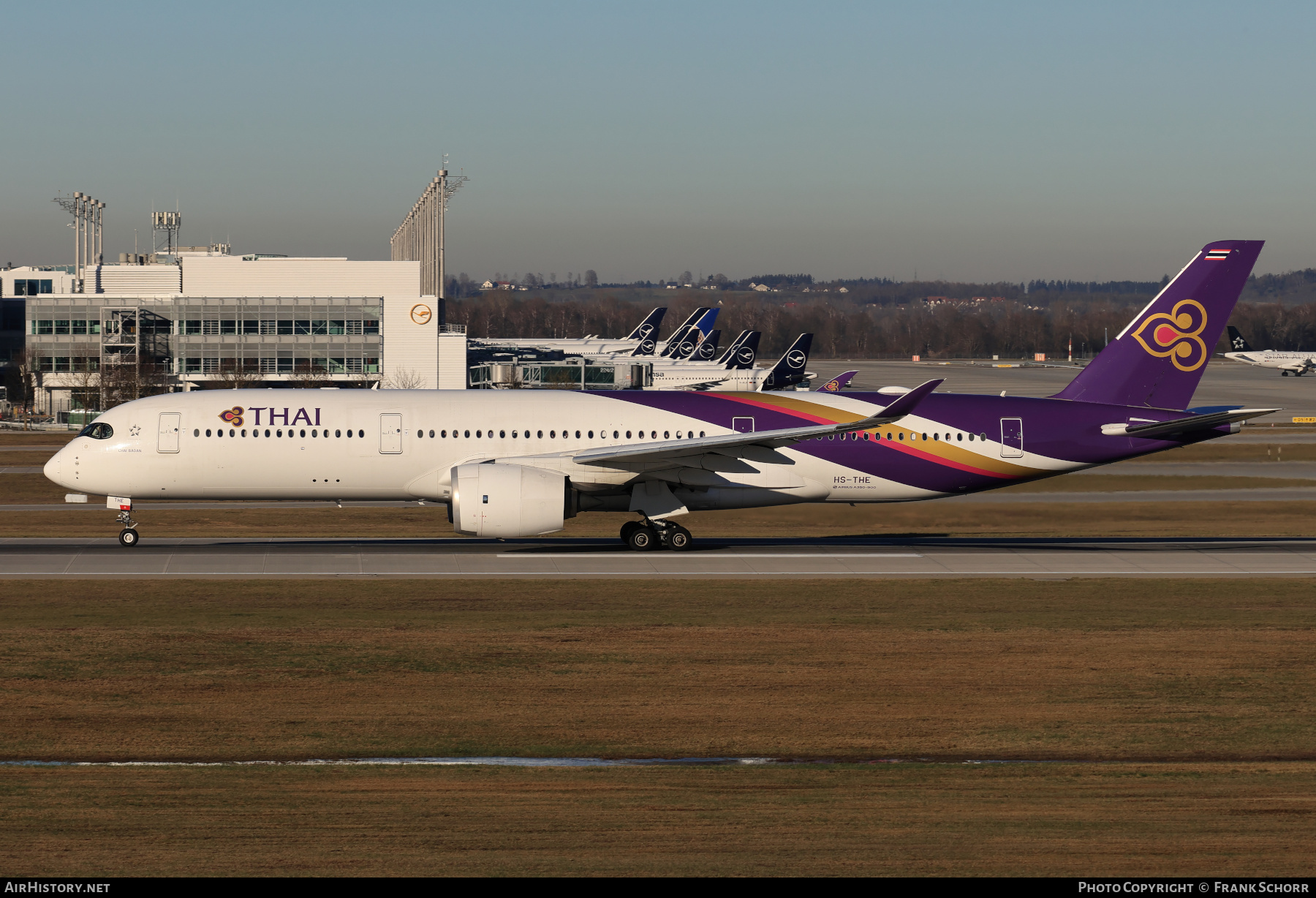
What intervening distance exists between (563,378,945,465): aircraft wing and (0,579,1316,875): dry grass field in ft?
15.8

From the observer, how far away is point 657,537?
121 feet

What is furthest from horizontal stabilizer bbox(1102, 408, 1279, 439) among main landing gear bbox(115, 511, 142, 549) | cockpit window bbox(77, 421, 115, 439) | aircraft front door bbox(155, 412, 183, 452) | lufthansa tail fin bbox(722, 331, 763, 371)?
lufthansa tail fin bbox(722, 331, 763, 371)

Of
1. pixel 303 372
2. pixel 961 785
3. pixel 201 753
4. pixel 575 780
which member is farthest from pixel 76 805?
pixel 303 372

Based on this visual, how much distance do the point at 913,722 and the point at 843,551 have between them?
60.5 ft

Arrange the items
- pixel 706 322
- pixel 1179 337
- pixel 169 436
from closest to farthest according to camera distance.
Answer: pixel 169 436 → pixel 1179 337 → pixel 706 322

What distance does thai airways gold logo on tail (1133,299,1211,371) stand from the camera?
3797cm

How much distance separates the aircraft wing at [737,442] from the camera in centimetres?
3406

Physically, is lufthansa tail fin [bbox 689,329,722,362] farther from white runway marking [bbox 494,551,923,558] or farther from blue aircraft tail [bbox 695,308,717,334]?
white runway marking [bbox 494,551,923,558]

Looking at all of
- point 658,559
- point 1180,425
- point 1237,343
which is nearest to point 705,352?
point 1237,343

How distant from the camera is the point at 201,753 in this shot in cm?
1692

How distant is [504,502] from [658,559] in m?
4.53

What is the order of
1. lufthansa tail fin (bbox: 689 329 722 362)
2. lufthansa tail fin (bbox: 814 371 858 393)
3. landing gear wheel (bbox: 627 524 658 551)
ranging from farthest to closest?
lufthansa tail fin (bbox: 689 329 722 362) → lufthansa tail fin (bbox: 814 371 858 393) → landing gear wheel (bbox: 627 524 658 551)

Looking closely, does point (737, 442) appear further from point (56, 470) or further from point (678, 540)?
point (56, 470)

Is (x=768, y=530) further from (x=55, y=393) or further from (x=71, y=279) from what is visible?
(x=71, y=279)
